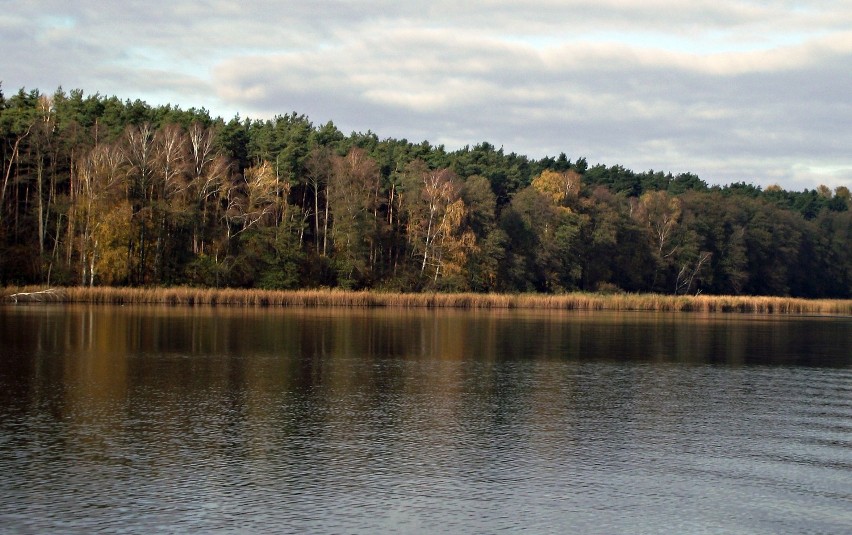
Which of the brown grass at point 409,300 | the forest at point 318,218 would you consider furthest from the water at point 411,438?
the forest at point 318,218

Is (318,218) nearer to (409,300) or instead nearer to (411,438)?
(409,300)

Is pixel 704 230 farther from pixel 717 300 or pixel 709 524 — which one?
pixel 709 524

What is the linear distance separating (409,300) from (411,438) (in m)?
55.7

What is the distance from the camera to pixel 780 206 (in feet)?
445

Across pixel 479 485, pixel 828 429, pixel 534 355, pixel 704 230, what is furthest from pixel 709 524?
pixel 704 230

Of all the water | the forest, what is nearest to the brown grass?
the forest

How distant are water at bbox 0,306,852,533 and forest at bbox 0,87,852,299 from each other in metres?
34.8

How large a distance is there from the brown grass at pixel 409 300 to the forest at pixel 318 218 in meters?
Answer: 5.14

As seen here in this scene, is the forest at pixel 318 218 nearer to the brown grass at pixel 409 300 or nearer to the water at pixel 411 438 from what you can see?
the brown grass at pixel 409 300

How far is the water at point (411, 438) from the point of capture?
43.4ft

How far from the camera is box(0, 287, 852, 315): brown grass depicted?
62094mm

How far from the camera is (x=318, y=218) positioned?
3553 inches

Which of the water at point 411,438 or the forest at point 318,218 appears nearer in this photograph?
the water at point 411,438

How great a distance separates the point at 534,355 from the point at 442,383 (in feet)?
29.6
